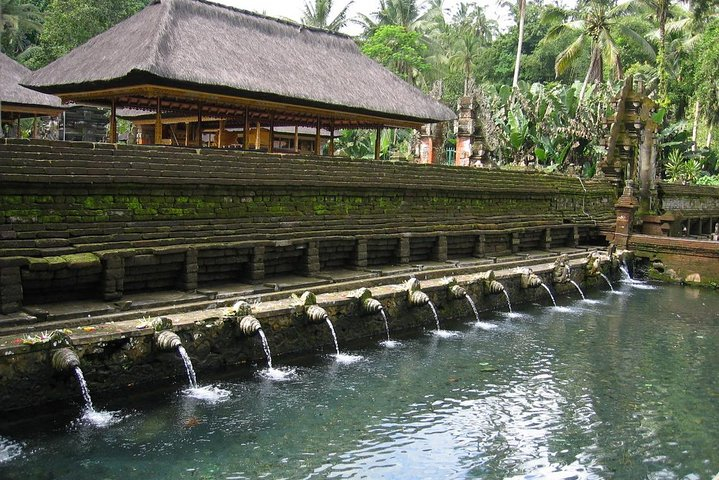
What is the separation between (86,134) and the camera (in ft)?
92.1

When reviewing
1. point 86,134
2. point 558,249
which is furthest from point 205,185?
point 86,134

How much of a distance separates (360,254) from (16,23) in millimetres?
36120

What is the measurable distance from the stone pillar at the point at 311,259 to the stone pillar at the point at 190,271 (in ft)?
8.90

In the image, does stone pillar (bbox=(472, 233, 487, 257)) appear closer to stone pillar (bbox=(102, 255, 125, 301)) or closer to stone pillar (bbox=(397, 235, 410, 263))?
stone pillar (bbox=(397, 235, 410, 263))

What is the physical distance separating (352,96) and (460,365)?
27.9ft

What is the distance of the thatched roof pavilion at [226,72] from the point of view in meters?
13.4

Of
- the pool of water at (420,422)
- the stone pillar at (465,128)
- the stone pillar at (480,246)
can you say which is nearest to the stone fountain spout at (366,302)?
the pool of water at (420,422)

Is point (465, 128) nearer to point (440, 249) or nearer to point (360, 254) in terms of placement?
point (440, 249)

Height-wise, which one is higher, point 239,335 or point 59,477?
point 239,335

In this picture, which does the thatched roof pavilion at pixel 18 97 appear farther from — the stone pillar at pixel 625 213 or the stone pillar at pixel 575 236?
the stone pillar at pixel 625 213

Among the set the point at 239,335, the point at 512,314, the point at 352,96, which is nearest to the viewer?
the point at 239,335

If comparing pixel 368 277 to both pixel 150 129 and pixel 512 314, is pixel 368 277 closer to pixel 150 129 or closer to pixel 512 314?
pixel 512 314

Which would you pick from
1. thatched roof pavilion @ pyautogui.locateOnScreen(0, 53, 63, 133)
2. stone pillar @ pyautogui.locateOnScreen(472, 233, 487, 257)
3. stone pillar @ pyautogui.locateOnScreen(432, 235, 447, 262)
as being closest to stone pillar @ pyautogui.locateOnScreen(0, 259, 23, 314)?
stone pillar @ pyautogui.locateOnScreen(432, 235, 447, 262)

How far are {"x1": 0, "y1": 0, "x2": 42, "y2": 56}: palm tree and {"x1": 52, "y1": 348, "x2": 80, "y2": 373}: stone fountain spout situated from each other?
128 ft
